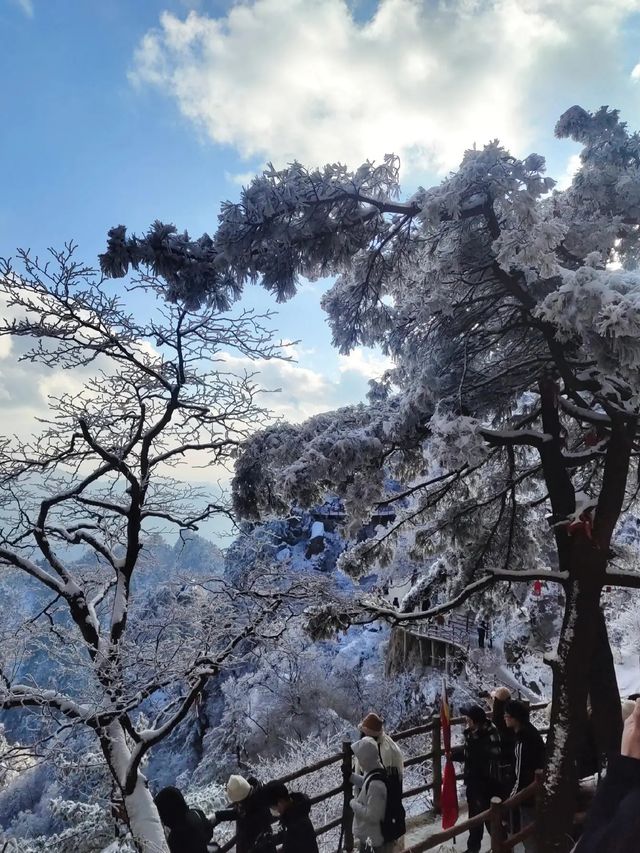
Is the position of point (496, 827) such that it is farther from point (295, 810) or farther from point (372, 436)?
point (372, 436)

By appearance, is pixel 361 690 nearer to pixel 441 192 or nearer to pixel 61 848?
pixel 61 848

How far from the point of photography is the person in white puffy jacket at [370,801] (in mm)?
3559

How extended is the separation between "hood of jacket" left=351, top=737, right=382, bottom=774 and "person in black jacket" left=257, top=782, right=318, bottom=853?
47cm

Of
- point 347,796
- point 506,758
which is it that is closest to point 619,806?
point 506,758

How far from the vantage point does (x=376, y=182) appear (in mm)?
5000

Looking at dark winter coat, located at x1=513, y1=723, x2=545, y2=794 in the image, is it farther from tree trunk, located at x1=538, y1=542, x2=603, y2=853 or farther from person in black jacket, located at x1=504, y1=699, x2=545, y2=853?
tree trunk, located at x1=538, y1=542, x2=603, y2=853

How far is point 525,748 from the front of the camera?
4.55 metres

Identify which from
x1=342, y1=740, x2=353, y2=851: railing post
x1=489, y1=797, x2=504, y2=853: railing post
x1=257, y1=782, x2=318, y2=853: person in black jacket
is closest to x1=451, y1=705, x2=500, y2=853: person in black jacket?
x1=489, y1=797, x2=504, y2=853: railing post

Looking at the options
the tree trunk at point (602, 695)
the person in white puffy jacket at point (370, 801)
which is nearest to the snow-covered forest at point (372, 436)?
the tree trunk at point (602, 695)

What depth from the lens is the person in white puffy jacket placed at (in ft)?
11.7

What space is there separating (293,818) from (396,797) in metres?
0.76

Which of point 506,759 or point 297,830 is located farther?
point 506,759

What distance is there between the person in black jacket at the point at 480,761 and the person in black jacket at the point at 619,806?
138 inches

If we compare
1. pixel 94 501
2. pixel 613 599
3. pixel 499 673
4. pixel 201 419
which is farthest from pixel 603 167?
pixel 499 673
